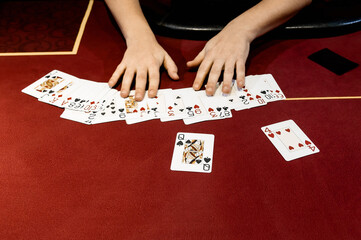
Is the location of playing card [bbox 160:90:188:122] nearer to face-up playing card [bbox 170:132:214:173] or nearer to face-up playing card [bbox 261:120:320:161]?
face-up playing card [bbox 170:132:214:173]

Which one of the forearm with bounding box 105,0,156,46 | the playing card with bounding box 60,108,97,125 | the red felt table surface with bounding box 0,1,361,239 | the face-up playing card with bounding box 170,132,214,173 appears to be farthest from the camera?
the forearm with bounding box 105,0,156,46

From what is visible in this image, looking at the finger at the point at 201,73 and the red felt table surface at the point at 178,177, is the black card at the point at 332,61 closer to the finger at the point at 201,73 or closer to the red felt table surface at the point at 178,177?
the red felt table surface at the point at 178,177

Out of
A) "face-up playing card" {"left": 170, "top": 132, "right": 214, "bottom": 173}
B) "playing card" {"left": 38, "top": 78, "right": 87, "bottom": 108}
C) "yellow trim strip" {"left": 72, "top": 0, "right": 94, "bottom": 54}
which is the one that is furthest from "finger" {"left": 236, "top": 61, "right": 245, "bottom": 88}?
"yellow trim strip" {"left": 72, "top": 0, "right": 94, "bottom": 54}

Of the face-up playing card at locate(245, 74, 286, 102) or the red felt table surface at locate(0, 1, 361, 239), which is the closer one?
→ the red felt table surface at locate(0, 1, 361, 239)

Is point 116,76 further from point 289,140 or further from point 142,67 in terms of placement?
point 289,140

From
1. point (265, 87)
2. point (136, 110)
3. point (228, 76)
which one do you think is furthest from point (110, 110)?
point (265, 87)

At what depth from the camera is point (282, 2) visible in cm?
170

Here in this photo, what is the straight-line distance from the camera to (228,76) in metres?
1.42

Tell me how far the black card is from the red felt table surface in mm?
59

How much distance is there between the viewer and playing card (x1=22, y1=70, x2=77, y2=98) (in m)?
1.44

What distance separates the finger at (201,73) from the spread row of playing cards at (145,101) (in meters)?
0.04

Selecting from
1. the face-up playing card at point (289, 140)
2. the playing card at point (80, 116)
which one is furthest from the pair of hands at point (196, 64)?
the face-up playing card at point (289, 140)

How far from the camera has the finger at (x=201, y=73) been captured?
1435 millimetres

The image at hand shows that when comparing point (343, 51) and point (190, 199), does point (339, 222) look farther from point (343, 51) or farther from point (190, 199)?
point (343, 51)
